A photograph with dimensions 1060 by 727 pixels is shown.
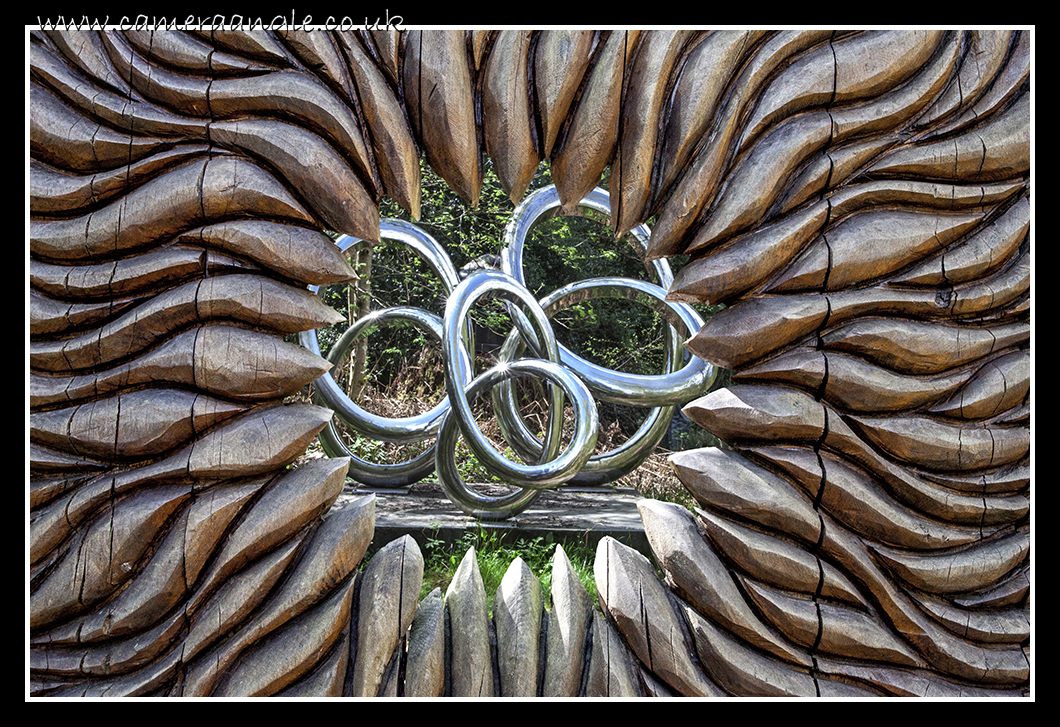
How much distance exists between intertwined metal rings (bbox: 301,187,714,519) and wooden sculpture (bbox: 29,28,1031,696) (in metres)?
0.54

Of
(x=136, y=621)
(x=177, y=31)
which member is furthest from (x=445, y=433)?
(x=177, y=31)

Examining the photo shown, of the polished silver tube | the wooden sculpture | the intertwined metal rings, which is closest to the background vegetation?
the intertwined metal rings

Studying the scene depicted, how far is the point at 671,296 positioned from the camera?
3.60 ft

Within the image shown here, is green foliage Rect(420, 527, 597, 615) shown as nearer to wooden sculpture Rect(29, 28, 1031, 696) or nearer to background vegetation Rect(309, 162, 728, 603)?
background vegetation Rect(309, 162, 728, 603)

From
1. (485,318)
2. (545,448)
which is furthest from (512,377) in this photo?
(485,318)

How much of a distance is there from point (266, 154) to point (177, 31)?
217 mm

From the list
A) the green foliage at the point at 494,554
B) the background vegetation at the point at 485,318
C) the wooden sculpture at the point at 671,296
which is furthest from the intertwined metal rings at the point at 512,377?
the background vegetation at the point at 485,318

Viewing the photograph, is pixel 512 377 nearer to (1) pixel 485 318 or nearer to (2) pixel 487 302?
(2) pixel 487 302

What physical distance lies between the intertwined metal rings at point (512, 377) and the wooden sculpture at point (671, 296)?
0.54m

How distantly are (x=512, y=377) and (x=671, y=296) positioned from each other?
33.7 inches

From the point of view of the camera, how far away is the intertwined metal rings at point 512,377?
1.74 meters

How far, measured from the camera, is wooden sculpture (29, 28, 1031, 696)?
102cm

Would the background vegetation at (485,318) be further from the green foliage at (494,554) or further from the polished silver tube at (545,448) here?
the polished silver tube at (545,448)

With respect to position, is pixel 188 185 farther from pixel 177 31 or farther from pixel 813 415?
pixel 813 415
